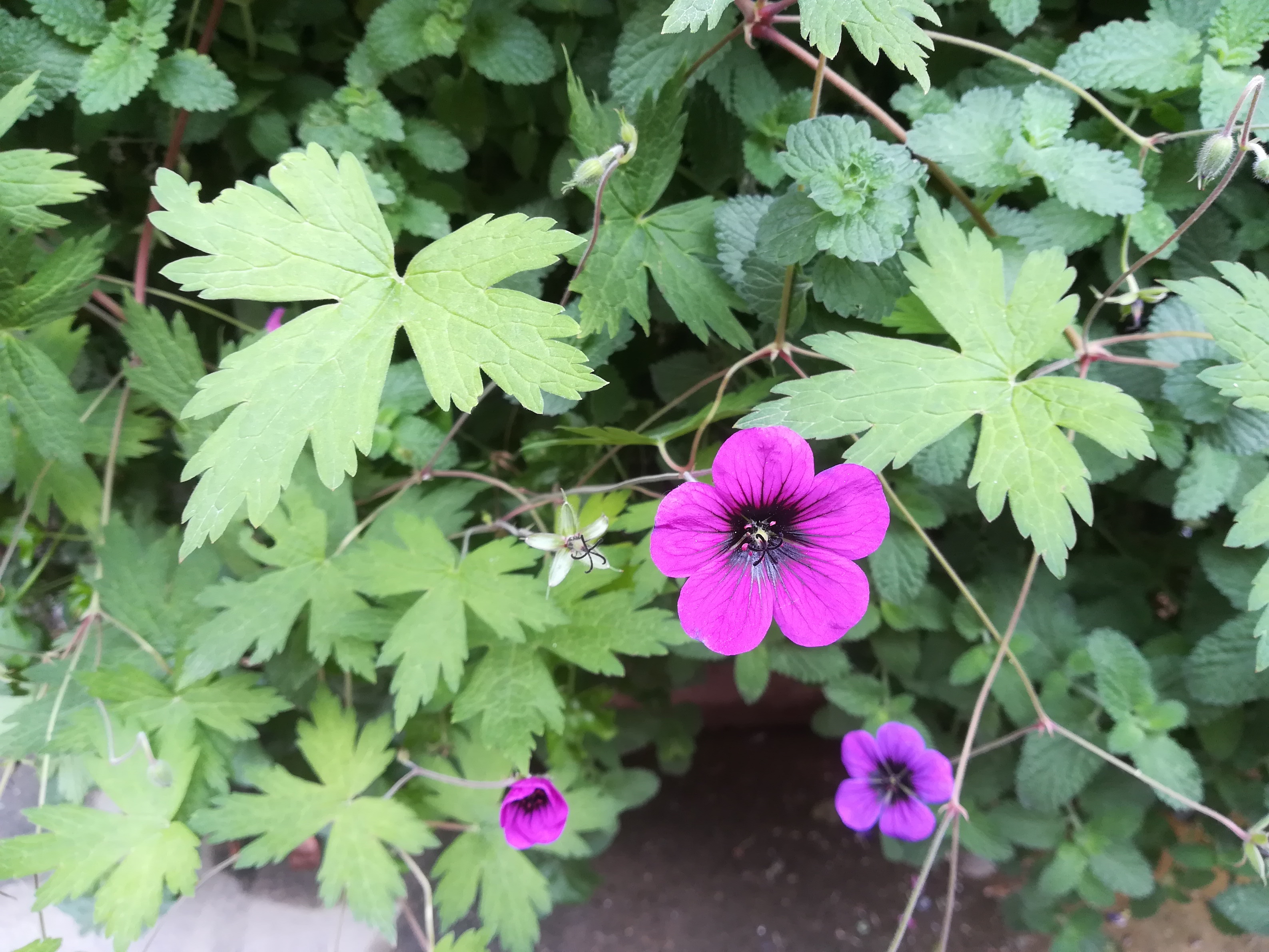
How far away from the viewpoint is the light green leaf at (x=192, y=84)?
83cm

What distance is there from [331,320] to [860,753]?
0.86m

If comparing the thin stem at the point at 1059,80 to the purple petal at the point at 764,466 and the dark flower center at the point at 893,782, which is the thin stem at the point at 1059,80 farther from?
the dark flower center at the point at 893,782

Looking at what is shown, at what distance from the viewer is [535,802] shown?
3.03 ft

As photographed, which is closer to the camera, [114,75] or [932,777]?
[114,75]

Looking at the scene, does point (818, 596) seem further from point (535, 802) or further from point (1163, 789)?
point (1163, 789)

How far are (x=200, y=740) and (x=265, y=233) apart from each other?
62 centimetres

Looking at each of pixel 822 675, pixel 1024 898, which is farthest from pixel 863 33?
pixel 1024 898

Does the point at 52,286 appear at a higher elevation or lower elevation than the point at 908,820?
higher

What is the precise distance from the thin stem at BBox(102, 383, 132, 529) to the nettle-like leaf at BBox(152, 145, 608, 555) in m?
0.42

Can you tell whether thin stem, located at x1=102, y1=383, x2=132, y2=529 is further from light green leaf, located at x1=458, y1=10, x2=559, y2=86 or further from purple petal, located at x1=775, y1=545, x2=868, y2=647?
purple petal, located at x1=775, y1=545, x2=868, y2=647

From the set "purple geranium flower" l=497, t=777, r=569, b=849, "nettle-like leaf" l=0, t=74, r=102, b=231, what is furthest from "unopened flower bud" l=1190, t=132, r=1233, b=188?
"nettle-like leaf" l=0, t=74, r=102, b=231

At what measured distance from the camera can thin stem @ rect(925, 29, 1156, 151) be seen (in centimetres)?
79

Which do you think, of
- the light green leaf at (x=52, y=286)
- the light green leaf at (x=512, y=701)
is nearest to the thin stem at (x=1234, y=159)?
the light green leaf at (x=512, y=701)

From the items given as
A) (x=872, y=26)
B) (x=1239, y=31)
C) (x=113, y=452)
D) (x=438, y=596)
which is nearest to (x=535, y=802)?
(x=438, y=596)
